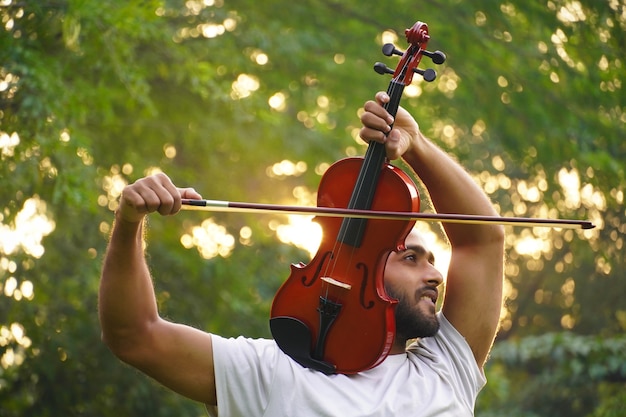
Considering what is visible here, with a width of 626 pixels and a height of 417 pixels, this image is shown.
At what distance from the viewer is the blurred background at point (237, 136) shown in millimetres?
6250

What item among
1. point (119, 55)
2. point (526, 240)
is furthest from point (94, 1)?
point (526, 240)

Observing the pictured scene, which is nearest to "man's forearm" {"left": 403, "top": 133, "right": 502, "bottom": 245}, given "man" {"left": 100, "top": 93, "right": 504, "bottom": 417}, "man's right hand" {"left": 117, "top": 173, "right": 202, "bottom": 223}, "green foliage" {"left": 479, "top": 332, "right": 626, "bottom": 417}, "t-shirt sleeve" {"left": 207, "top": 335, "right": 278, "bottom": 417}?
"man" {"left": 100, "top": 93, "right": 504, "bottom": 417}

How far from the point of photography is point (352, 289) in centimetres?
274

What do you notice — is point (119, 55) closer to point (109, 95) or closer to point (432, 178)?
point (109, 95)

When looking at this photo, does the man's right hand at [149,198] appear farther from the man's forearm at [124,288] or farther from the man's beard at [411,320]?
the man's beard at [411,320]

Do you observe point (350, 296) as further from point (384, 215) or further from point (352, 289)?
point (384, 215)

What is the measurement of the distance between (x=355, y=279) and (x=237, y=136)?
534 cm

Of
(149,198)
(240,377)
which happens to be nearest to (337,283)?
(240,377)

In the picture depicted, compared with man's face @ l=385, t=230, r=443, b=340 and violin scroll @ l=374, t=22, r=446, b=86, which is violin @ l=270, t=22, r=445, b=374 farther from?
violin scroll @ l=374, t=22, r=446, b=86

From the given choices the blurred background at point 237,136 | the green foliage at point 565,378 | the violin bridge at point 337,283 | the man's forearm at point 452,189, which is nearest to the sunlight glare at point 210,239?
the blurred background at point 237,136

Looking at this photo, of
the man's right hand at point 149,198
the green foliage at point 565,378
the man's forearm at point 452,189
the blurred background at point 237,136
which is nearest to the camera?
Result: the man's right hand at point 149,198

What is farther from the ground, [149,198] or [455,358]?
[149,198]

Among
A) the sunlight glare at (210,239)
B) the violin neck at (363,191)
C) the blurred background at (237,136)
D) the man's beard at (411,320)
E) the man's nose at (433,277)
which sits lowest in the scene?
the sunlight glare at (210,239)

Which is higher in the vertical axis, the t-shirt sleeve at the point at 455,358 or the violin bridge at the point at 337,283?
the violin bridge at the point at 337,283
